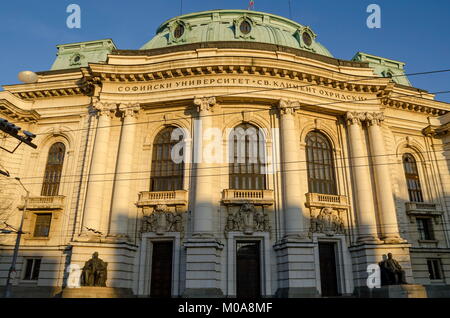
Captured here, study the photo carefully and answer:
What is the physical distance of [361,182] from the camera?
80.5ft

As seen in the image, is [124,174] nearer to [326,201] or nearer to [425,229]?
[326,201]

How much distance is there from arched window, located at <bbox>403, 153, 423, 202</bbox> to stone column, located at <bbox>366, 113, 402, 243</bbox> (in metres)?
3.87

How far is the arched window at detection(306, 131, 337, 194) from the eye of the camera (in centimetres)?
2491

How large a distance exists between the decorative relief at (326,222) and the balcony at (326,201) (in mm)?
327

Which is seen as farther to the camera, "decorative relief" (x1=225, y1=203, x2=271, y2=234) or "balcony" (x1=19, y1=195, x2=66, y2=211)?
"balcony" (x1=19, y1=195, x2=66, y2=211)

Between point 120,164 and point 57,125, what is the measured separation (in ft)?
26.5

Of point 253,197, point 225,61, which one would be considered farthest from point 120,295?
point 225,61

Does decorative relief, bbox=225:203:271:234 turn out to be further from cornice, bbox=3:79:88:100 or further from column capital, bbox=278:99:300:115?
cornice, bbox=3:79:88:100

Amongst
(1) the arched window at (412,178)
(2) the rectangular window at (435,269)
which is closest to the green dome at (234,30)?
(1) the arched window at (412,178)

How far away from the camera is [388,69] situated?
34.6 metres

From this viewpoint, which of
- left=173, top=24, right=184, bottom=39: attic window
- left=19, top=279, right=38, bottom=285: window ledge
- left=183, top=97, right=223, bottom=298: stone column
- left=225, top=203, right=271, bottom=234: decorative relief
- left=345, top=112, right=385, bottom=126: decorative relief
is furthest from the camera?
left=173, top=24, right=184, bottom=39: attic window

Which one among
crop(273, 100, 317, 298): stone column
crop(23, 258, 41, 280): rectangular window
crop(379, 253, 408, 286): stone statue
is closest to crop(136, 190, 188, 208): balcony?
crop(273, 100, 317, 298): stone column

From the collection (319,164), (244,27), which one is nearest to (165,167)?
(319,164)

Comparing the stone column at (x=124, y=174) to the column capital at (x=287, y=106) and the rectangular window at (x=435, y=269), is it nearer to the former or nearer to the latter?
the column capital at (x=287, y=106)
